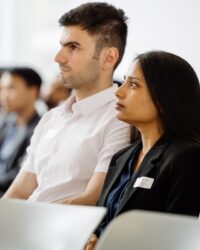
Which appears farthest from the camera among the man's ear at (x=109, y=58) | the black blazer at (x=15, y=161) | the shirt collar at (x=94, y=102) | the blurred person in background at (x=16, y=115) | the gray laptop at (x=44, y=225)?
the blurred person in background at (x=16, y=115)

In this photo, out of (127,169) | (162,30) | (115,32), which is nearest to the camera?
(127,169)

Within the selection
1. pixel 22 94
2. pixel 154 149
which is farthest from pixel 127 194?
pixel 22 94

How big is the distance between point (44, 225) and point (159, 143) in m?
0.79

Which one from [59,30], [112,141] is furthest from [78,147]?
[59,30]

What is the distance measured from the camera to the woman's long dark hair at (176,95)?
2652mm

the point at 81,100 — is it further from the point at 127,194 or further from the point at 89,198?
the point at 127,194

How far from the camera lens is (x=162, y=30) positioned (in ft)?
19.1

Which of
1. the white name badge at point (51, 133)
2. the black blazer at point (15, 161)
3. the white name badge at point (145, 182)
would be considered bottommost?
the black blazer at point (15, 161)

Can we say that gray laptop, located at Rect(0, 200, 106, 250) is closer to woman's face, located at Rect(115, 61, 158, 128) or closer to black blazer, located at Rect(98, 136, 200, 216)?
black blazer, located at Rect(98, 136, 200, 216)

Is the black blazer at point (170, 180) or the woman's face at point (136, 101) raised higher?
the woman's face at point (136, 101)

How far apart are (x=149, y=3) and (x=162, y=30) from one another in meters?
0.39

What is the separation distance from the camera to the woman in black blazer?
2.49 meters

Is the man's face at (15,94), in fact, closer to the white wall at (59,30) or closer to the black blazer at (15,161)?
the black blazer at (15,161)

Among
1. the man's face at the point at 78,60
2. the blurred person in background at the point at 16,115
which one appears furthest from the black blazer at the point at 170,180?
the blurred person in background at the point at 16,115
